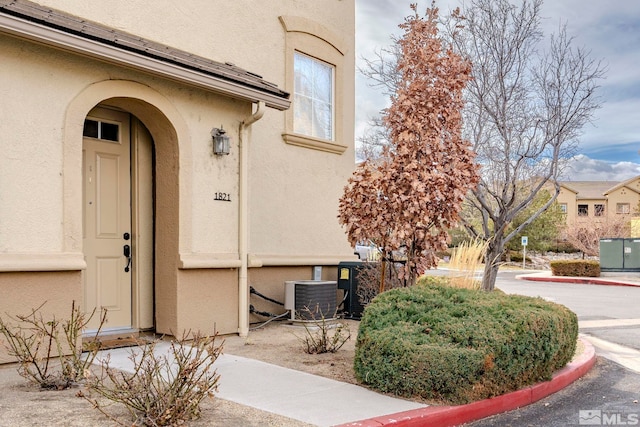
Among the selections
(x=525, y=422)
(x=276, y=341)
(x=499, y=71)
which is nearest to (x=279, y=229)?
(x=276, y=341)

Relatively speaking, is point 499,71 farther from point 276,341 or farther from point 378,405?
point 378,405

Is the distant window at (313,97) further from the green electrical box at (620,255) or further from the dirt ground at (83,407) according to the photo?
the green electrical box at (620,255)

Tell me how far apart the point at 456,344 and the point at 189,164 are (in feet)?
14.4

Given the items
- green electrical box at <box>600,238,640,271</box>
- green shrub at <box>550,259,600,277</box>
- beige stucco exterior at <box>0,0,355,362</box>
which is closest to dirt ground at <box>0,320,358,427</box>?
beige stucco exterior at <box>0,0,355,362</box>

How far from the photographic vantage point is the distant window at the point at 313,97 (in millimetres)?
11078

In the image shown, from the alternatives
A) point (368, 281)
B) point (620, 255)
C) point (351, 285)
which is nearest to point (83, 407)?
point (368, 281)

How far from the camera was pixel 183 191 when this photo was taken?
7973 mm

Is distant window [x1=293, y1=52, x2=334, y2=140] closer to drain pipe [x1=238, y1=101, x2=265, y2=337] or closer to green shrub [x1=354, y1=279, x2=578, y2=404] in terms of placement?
drain pipe [x1=238, y1=101, x2=265, y2=337]

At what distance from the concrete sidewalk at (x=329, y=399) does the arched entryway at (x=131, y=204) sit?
4.31 feet

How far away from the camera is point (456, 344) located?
18.8 feet

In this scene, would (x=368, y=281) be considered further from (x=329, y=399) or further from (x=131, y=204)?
(x=329, y=399)

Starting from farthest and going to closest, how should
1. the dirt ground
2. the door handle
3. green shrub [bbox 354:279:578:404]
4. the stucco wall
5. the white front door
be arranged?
the door handle
the white front door
the stucco wall
green shrub [bbox 354:279:578:404]
the dirt ground

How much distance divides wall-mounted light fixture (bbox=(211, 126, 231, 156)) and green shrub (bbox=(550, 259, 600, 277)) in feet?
72.3

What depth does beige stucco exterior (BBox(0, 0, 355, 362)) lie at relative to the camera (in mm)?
6402
